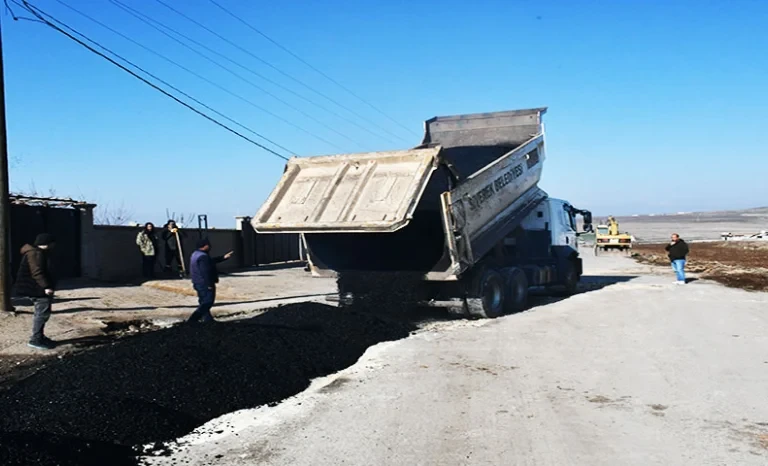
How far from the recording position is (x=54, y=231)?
626 inches

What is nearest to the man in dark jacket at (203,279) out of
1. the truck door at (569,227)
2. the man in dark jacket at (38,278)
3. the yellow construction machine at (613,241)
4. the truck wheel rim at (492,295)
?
the man in dark jacket at (38,278)

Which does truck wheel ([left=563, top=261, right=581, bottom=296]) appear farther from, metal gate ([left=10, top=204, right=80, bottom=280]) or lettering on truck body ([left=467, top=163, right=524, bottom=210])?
metal gate ([left=10, top=204, right=80, bottom=280])

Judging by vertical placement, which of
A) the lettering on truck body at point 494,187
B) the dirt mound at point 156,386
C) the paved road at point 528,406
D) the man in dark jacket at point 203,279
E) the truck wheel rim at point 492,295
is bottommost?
the paved road at point 528,406

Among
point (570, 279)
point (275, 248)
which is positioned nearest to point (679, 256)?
point (570, 279)

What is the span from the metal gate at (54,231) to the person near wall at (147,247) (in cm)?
145

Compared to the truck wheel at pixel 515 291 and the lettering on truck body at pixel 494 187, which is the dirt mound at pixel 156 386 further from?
the truck wheel at pixel 515 291

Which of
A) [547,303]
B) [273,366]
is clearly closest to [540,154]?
[547,303]

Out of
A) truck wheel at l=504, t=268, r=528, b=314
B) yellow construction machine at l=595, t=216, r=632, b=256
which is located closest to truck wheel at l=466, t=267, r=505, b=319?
truck wheel at l=504, t=268, r=528, b=314

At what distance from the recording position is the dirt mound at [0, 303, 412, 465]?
530cm

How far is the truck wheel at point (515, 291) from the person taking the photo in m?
13.8

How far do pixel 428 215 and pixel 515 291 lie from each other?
3.24m

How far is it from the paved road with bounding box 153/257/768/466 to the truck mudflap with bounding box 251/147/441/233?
2047mm

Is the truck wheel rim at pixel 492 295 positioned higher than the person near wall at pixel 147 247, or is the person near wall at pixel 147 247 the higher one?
the person near wall at pixel 147 247

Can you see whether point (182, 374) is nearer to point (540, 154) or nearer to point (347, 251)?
point (347, 251)
